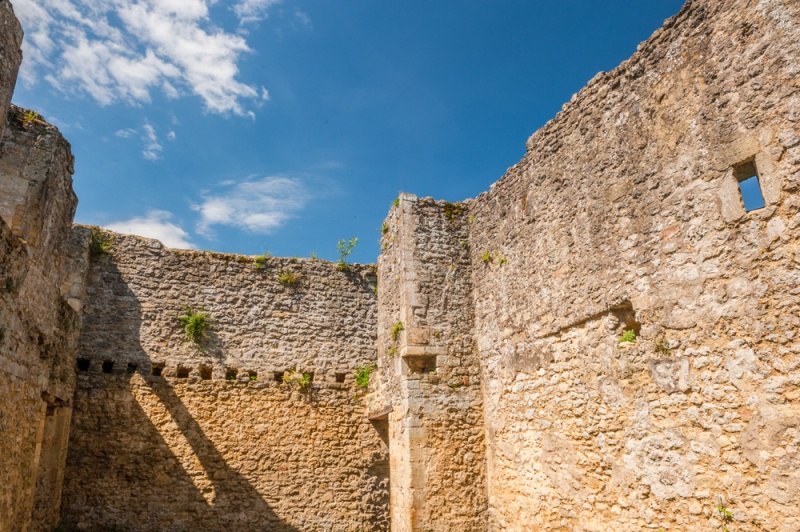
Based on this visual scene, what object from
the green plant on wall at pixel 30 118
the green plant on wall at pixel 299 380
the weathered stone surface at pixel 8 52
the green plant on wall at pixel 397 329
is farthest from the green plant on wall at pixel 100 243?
the green plant on wall at pixel 397 329

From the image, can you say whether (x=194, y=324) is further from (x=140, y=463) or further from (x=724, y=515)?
(x=724, y=515)

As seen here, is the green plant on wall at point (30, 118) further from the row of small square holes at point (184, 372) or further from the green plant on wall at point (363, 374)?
the green plant on wall at point (363, 374)

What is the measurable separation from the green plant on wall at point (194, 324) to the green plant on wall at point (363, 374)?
3.12 metres

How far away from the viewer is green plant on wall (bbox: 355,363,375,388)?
1217cm

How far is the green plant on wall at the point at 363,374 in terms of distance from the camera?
479 inches

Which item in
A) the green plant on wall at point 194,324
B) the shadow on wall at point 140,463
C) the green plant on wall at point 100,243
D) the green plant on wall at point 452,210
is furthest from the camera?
the green plant on wall at point 194,324

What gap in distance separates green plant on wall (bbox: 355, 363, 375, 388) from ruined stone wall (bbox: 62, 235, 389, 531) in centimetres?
13

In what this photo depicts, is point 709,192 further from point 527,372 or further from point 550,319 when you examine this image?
point 527,372

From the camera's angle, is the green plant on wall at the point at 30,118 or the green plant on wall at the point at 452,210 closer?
the green plant on wall at the point at 30,118

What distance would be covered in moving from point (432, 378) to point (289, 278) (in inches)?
168

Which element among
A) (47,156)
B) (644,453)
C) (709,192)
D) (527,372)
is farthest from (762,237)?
(47,156)

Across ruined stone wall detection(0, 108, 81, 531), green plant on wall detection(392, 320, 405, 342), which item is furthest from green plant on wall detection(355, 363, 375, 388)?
ruined stone wall detection(0, 108, 81, 531)

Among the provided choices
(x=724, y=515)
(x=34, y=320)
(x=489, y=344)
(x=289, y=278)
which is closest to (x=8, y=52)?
(x=34, y=320)

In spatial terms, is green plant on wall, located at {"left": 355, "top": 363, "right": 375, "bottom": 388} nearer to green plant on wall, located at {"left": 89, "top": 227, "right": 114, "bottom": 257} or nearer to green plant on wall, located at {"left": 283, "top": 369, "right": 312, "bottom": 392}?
green plant on wall, located at {"left": 283, "top": 369, "right": 312, "bottom": 392}
